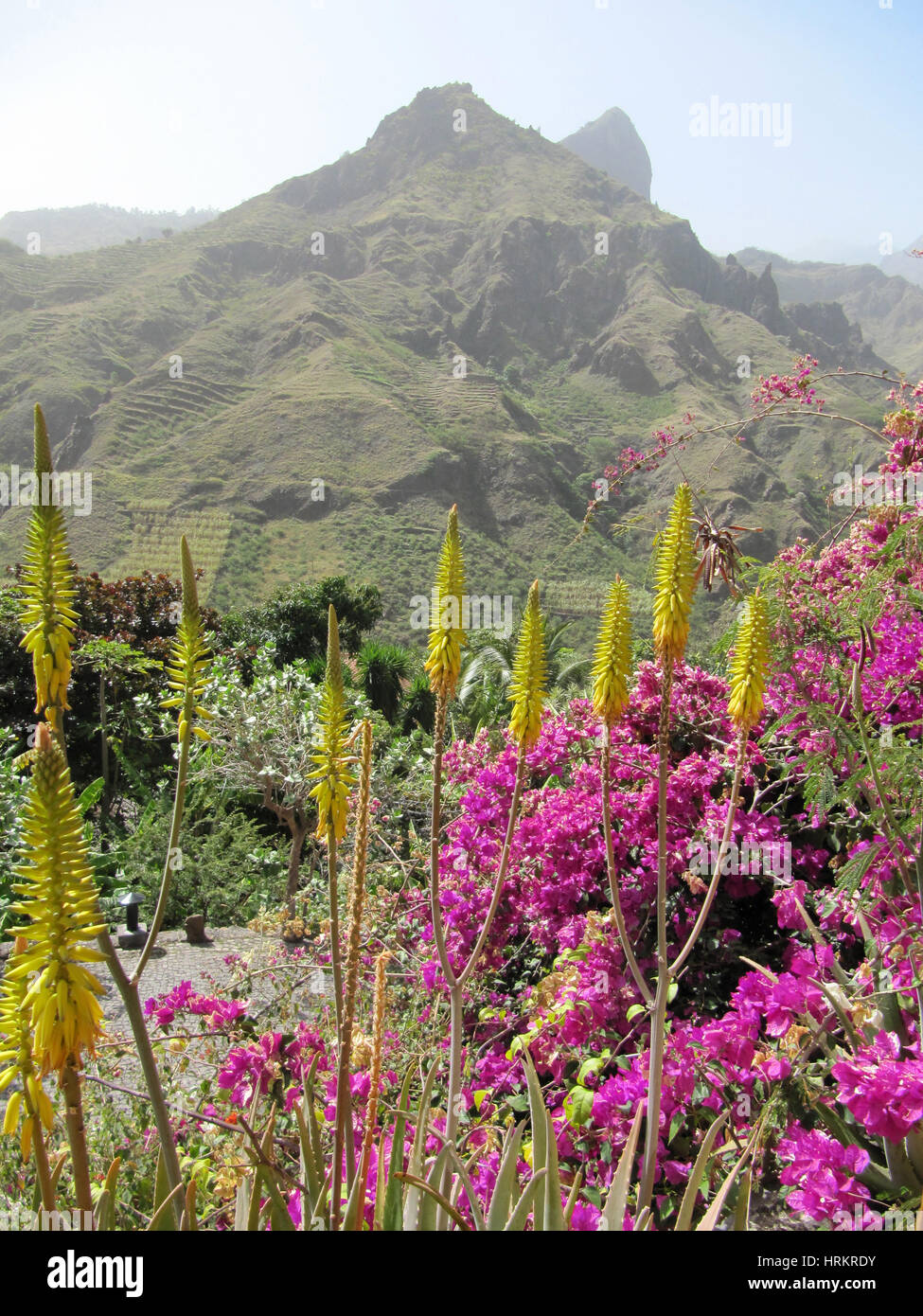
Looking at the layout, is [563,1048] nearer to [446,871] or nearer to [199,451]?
[446,871]

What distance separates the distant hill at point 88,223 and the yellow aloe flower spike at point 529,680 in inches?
6548

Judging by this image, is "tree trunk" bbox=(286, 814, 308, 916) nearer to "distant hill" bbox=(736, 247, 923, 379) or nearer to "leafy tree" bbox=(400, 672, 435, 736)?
"leafy tree" bbox=(400, 672, 435, 736)

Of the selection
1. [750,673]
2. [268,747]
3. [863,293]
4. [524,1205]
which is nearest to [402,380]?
[268,747]

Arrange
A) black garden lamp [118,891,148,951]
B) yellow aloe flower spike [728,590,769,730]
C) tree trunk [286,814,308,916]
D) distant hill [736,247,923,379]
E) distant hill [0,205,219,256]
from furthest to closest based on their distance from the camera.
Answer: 1. distant hill [0,205,219,256]
2. distant hill [736,247,923,379]
3. tree trunk [286,814,308,916]
4. black garden lamp [118,891,148,951]
5. yellow aloe flower spike [728,590,769,730]

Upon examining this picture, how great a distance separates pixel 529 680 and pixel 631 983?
6.24ft

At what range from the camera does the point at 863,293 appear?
14125 centimetres

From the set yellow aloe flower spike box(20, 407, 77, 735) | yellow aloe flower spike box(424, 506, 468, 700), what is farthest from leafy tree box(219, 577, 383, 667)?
yellow aloe flower spike box(20, 407, 77, 735)

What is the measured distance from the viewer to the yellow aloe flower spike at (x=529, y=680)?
5.39 feet

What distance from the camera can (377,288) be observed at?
86000 millimetres

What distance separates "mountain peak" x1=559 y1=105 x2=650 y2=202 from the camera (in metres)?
179

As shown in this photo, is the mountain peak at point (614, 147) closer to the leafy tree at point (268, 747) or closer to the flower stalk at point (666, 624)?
the leafy tree at point (268, 747)

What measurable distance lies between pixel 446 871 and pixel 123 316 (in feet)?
250

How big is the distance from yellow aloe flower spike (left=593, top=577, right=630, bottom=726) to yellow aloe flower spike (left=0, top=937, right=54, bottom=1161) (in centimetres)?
116

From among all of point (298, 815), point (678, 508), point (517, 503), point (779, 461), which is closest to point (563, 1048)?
point (678, 508)
